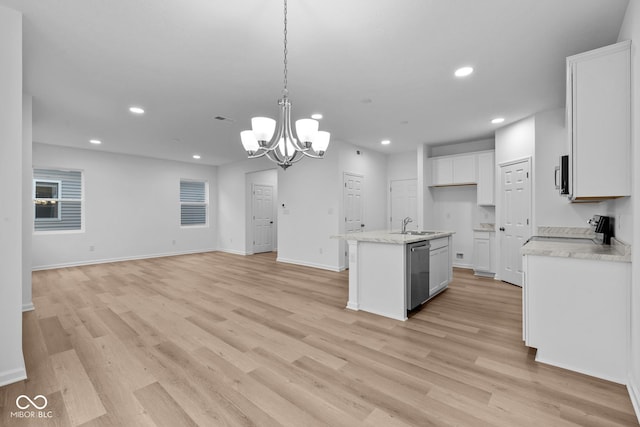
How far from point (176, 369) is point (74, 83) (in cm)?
330

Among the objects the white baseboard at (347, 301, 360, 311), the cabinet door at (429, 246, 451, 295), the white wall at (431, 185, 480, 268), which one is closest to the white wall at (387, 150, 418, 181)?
the white wall at (431, 185, 480, 268)

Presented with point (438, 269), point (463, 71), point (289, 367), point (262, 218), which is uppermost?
point (463, 71)

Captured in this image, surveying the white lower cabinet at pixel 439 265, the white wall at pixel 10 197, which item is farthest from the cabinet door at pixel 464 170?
the white wall at pixel 10 197

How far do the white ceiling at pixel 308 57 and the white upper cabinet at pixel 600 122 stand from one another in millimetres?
411

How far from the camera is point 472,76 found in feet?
10.3

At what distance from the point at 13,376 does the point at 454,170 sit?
666 centimetres

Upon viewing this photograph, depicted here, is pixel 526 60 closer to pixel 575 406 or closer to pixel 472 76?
pixel 472 76

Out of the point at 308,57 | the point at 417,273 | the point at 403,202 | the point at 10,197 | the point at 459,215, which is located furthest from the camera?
the point at 403,202

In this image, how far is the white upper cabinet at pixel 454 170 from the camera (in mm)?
5762

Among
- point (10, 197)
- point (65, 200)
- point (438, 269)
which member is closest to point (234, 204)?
point (65, 200)

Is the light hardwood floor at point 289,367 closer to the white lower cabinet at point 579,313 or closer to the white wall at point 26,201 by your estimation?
the white lower cabinet at point 579,313

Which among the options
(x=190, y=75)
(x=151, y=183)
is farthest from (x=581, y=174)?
(x=151, y=183)

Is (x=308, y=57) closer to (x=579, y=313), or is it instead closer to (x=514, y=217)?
(x=579, y=313)

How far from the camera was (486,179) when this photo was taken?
5.56m
